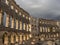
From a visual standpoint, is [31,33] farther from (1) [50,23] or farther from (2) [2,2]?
(2) [2,2]

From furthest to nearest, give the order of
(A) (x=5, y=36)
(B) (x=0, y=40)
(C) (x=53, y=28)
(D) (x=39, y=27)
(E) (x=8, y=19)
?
(C) (x=53, y=28), (D) (x=39, y=27), (E) (x=8, y=19), (A) (x=5, y=36), (B) (x=0, y=40)

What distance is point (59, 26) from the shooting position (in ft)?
157

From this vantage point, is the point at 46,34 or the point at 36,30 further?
the point at 46,34

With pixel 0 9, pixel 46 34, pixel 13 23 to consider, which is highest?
pixel 0 9

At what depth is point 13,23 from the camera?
77.0ft

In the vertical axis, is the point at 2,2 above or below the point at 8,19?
above

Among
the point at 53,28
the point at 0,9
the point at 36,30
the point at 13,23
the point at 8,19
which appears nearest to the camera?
the point at 0,9

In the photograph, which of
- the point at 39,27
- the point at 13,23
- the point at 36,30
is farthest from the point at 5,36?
the point at 39,27

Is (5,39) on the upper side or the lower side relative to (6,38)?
lower

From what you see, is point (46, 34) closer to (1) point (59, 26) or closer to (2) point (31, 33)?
(1) point (59, 26)

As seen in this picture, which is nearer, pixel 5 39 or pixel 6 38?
pixel 5 39

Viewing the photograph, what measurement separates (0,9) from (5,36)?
390cm

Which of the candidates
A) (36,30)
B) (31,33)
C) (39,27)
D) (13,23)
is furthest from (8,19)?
(39,27)

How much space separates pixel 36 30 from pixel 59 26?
10.8 m
